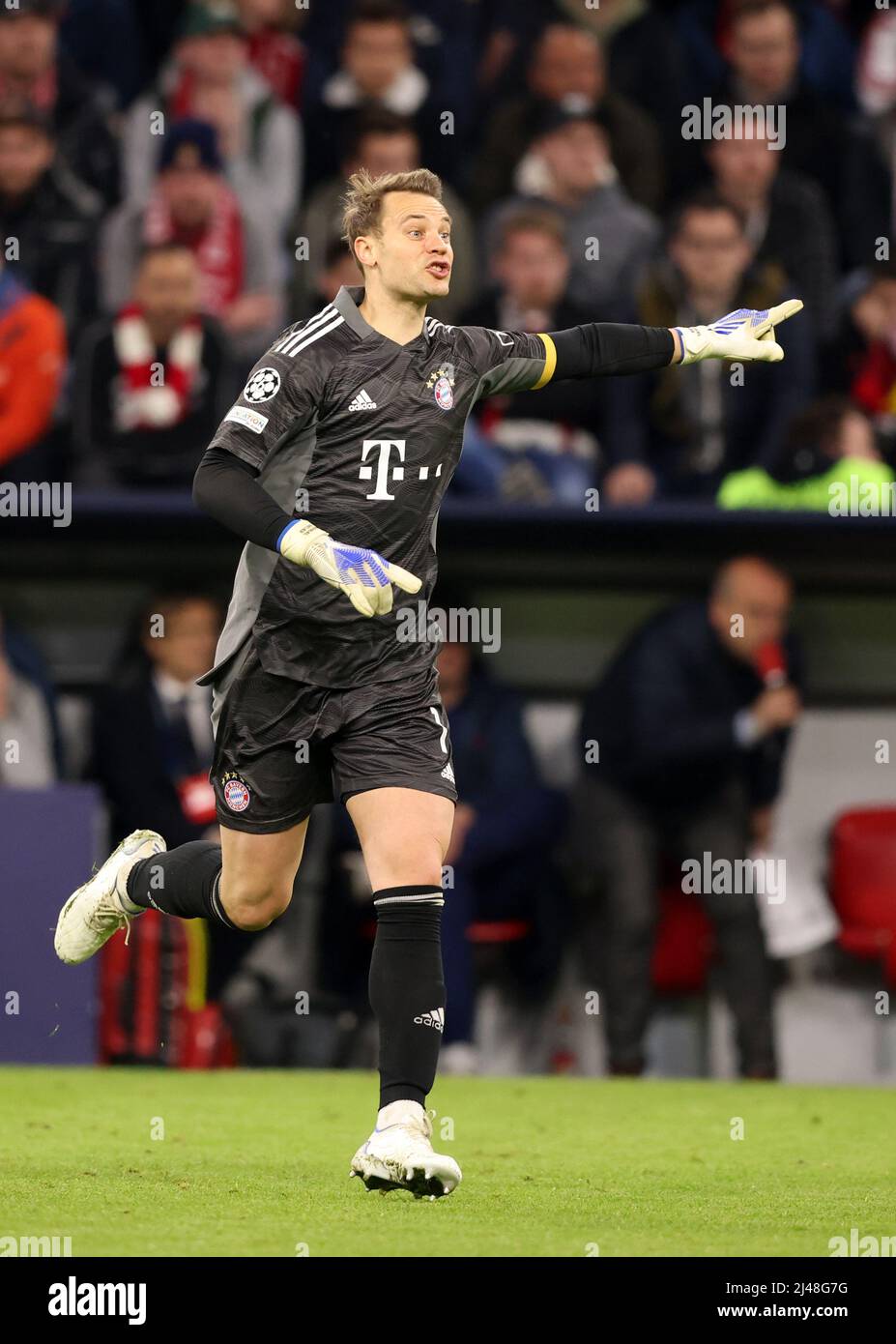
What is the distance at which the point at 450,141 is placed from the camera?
1083cm

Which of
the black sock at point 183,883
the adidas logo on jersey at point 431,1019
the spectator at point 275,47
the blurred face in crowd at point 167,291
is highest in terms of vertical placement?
the spectator at point 275,47

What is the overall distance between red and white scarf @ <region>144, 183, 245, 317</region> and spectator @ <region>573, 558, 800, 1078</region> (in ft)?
8.17

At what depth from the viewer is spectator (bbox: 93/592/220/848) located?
912 cm

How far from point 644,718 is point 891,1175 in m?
3.90

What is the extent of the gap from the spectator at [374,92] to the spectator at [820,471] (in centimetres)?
244

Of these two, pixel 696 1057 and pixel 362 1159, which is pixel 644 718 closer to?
pixel 696 1057

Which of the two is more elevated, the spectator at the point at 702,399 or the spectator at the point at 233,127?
the spectator at the point at 233,127

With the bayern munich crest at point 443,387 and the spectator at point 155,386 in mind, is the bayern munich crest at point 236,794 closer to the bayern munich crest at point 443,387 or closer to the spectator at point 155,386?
the bayern munich crest at point 443,387

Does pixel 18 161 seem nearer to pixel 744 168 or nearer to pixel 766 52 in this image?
pixel 744 168

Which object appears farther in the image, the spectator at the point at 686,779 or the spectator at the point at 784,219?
the spectator at the point at 784,219

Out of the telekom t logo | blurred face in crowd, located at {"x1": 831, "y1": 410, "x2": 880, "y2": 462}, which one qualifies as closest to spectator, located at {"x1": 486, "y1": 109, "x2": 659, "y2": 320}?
blurred face in crowd, located at {"x1": 831, "y1": 410, "x2": 880, "y2": 462}

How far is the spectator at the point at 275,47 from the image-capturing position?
1144 cm

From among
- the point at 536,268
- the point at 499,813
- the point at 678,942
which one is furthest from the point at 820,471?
the point at 678,942

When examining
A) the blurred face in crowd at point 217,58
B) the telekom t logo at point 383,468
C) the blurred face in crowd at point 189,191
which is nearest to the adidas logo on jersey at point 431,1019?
the telekom t logo at point 383,468
